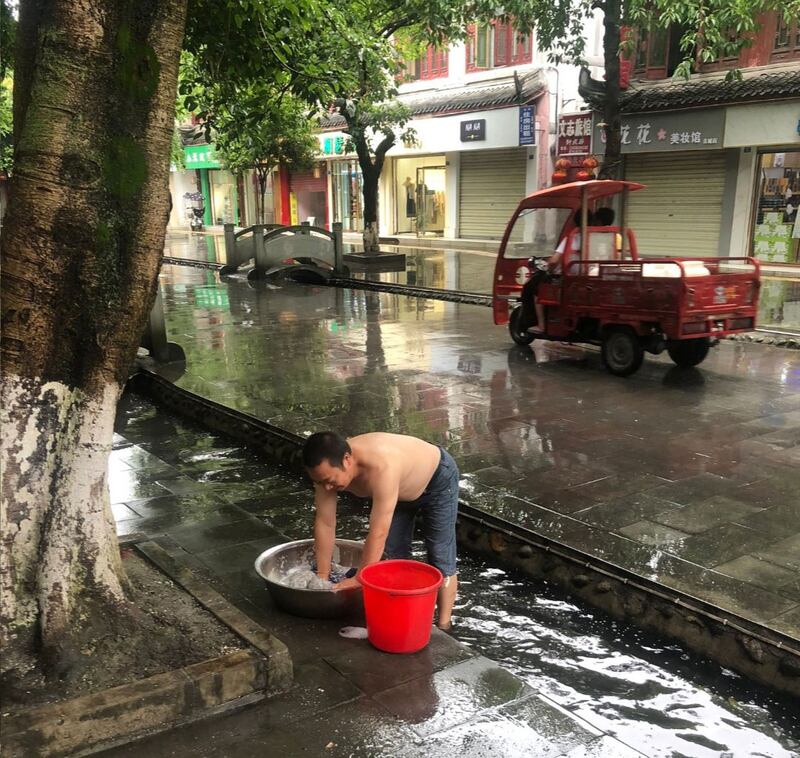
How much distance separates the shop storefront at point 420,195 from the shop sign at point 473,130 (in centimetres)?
232

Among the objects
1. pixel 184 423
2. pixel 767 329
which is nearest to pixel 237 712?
pixel 184 423

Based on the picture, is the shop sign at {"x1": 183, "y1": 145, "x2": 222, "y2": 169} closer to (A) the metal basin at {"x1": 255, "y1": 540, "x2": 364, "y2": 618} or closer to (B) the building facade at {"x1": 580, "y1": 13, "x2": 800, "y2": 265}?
(B) the building facade at {"x1": 580, "y1": 13, "x2": 800, "y2": 265}

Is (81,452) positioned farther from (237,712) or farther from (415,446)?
(415,446)

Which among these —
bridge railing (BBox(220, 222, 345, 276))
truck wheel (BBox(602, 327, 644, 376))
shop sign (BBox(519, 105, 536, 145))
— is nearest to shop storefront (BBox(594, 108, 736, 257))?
shop sign (BBox(519, 105, 536, 145))

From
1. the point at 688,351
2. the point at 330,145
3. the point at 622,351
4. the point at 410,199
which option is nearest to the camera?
the point at 622,351

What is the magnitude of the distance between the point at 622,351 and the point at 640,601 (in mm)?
5306

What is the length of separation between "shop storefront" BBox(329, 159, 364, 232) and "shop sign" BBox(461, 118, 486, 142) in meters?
7.27

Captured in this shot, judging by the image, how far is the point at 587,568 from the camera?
4539 mm

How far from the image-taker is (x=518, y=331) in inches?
432

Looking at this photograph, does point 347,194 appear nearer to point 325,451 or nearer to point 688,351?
point 688,351

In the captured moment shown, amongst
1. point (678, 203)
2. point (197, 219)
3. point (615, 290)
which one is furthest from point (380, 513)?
point (197, 219)

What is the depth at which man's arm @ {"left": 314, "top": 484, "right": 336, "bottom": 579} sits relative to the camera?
377 centimetres

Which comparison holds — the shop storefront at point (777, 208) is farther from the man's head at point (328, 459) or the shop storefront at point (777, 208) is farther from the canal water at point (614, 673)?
the man's head at point (328, 459)

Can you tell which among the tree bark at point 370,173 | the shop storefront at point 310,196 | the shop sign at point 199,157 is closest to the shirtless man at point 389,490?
the tree bark at point 370,173
